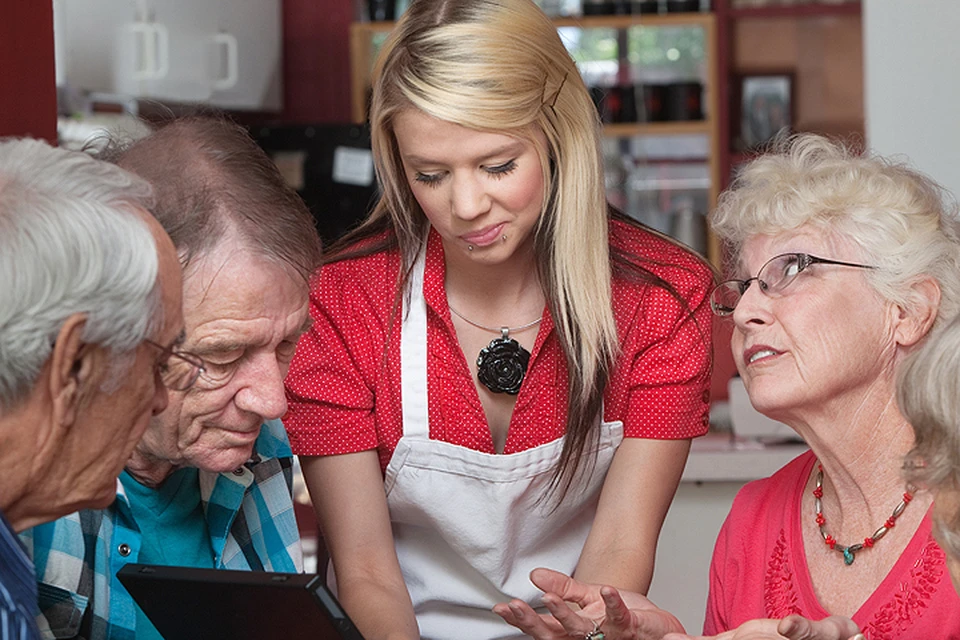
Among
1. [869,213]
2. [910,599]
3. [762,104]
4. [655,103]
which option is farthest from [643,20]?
[910,599]

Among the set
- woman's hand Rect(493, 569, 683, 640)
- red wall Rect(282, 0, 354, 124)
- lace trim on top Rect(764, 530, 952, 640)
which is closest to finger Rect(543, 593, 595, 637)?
woman's hand Rect(493, 569, 683, 640)

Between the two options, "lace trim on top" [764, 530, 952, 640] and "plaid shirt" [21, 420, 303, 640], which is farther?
"lace trim on top" [764, 530, 952, 640]

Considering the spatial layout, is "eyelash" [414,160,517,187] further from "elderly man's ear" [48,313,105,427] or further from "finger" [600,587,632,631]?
"elderly man's ear" [48,313,105,427]

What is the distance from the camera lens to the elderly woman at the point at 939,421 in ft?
3.59

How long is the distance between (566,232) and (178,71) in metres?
3.10

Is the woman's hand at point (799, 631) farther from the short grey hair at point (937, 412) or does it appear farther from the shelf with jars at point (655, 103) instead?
the shelf with jars at point (655, 103)

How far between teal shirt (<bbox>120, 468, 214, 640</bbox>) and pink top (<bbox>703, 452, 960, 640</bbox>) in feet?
2.27

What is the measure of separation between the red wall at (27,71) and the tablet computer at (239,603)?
0.65 m

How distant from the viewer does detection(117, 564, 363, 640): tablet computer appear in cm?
116

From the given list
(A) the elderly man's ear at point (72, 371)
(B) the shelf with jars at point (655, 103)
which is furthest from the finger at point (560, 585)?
(B) the shelf with jars at point (655, 103)

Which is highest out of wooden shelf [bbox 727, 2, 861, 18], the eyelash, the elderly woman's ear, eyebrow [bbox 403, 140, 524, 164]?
wooden shelf [bbox 727, 2, 861, 18]

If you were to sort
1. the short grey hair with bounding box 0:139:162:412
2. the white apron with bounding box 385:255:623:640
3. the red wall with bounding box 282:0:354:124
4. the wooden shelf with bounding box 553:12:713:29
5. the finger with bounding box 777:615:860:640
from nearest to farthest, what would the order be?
the short grey hair with bounding box 0:139:162:412, the finger with bounding box 777:615:860:640, the white apron with bounding box 385:255:623:640, the wooden shelf with bounding box 553:12:713:29, the red wall with bounding box 282:0:354:124

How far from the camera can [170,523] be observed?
5.03 feet

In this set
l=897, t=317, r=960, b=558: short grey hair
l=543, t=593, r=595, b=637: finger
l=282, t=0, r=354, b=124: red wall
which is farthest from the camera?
l=282, t=0, r=354, b=124: red wall
